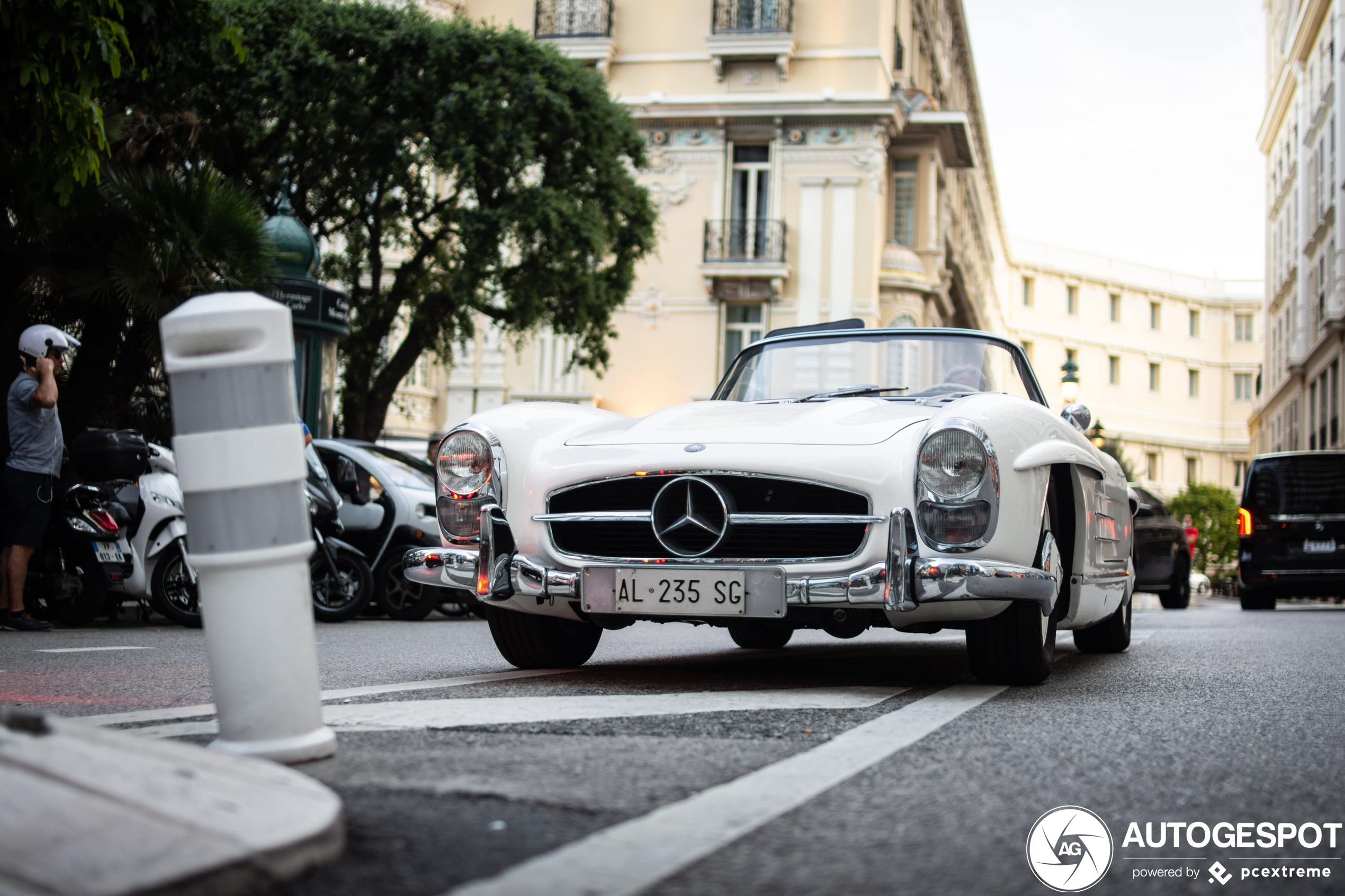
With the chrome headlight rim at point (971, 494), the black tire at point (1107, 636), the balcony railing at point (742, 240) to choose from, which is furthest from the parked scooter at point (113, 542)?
the balcony railing at point (742, 240)

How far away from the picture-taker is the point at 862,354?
21.9 ft

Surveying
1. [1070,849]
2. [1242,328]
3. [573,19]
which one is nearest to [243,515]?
[1070,849]

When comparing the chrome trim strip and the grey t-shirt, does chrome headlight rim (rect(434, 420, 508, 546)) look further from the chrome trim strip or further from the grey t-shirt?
the grey t-shirt

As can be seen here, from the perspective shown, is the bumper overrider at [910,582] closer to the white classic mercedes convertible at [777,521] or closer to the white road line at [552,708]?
the white classic mercedes convertible at [777,521]

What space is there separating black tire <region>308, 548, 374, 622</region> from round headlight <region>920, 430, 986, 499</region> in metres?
6.40

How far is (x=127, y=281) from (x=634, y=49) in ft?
83.9

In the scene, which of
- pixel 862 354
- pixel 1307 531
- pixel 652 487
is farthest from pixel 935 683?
pixel 1307 531

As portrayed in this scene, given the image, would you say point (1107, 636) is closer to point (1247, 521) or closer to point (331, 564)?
point (331, 564)

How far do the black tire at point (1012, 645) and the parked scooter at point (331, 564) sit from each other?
6128 millimetres

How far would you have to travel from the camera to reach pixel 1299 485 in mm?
17422

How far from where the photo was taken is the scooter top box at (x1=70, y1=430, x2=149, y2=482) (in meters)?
9.52

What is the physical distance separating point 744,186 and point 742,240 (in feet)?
4.36

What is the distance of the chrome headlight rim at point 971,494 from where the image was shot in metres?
4.79

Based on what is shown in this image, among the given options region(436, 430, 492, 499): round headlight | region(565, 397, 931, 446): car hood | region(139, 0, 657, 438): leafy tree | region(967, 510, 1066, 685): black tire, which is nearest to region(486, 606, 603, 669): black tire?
region(436, 430, 492, 499): round headlight
